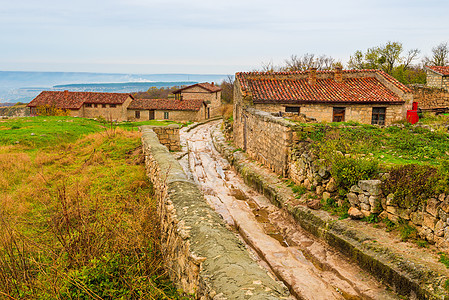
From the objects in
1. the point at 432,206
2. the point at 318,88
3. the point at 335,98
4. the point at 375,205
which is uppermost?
the point at 318,88

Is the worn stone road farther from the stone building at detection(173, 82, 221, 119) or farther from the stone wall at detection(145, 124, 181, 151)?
→ the stone building at detection(173, 82, 221, 119)

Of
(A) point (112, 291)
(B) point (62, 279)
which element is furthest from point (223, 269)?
(B) point (62, 279)

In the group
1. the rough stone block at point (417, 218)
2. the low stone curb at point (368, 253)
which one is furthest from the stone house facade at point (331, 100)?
the rough stone block at point (417, 218)

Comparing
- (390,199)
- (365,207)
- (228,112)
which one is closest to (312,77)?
(365,207)

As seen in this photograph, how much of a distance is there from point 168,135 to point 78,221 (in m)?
12.7

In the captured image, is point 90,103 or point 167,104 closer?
point 167,104

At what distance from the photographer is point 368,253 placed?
21.2 ft

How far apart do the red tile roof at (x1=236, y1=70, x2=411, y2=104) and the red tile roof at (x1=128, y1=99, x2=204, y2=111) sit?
90.0 ft

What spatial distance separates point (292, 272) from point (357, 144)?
5.12 m

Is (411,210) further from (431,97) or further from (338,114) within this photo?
(431,97)

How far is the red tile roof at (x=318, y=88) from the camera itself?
20.1 meters

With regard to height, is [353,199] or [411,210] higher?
[411,210]

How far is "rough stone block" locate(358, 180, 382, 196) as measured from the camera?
7.38 m

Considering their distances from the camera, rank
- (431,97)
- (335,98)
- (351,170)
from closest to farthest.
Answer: (351,170)
(335,98)
(431,97)
